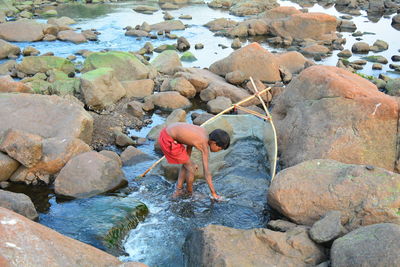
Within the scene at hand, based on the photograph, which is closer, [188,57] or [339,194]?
[339,194]

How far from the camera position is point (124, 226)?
6.55 metres

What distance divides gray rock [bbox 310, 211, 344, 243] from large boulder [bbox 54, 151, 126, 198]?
343cm

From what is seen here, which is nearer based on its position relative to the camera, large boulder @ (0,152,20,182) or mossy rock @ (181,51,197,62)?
large boulder @ (0,152,20,182)

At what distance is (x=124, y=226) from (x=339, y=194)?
2955mm

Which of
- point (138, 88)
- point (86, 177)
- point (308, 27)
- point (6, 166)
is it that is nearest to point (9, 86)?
point (6, 166)

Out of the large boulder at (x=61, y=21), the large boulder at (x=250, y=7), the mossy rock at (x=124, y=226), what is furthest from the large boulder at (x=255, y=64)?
the large boulder at (x=250, y=7)

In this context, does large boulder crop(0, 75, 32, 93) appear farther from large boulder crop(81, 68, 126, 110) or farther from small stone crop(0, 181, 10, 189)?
small stone crop(0, 181, 10, 189)

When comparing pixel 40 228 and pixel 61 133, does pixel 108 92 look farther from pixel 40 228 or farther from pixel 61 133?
pixel 40 228

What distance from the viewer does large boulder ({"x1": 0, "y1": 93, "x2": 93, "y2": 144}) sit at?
8508 mm

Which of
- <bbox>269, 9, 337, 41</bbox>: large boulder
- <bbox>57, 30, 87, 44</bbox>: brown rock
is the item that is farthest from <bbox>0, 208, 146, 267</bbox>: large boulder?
<bbox>269, 9, 337, 41</bbox>: large boulder

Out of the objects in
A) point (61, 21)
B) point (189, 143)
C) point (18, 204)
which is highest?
point (189, 143)

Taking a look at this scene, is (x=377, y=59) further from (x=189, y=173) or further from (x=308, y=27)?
(x=189, y=173)

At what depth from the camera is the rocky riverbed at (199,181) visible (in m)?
5.44

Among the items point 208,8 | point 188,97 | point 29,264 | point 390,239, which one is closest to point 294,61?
point 188,97
